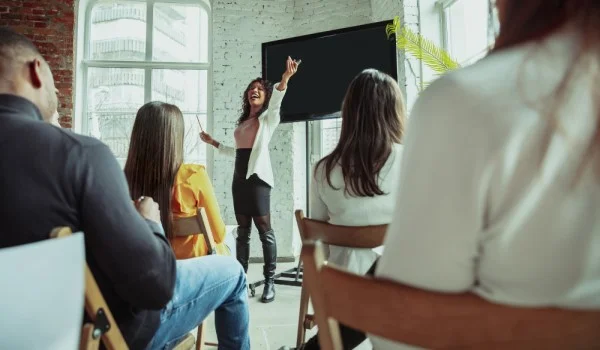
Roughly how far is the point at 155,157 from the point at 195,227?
374 mm

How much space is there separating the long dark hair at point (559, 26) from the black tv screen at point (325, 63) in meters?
2.73

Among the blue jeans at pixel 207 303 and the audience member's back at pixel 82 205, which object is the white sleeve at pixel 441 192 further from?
the blue jeans at pixel 207 303

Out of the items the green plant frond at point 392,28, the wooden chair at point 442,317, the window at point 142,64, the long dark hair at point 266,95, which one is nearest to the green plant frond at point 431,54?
the green plant frond at point 392,28

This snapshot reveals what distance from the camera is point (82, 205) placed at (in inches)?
33.6

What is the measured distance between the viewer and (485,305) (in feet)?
1.50

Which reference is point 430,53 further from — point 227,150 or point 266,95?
point 227,150

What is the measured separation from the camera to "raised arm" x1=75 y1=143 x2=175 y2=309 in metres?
0.85

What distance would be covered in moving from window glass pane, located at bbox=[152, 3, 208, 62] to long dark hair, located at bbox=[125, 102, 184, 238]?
3635mm

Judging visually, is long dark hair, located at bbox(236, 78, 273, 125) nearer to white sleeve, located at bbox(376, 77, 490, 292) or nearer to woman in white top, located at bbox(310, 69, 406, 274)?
woman in white top, located at bbox(310, 69, 406, 274)

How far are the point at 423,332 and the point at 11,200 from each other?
31.7 inches

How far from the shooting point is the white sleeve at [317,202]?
1548 millimetres

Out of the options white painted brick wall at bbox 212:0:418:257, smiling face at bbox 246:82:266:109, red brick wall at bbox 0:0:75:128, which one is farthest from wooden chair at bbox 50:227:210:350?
red brick wall at bbox 0:0:75:128

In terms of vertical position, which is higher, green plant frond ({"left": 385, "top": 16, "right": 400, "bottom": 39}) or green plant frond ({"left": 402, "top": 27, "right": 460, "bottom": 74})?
green plant frond ({"left": 385, "top": 16, "right": 400, "bottom": 39})

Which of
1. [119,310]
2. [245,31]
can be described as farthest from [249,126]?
[119,310]
